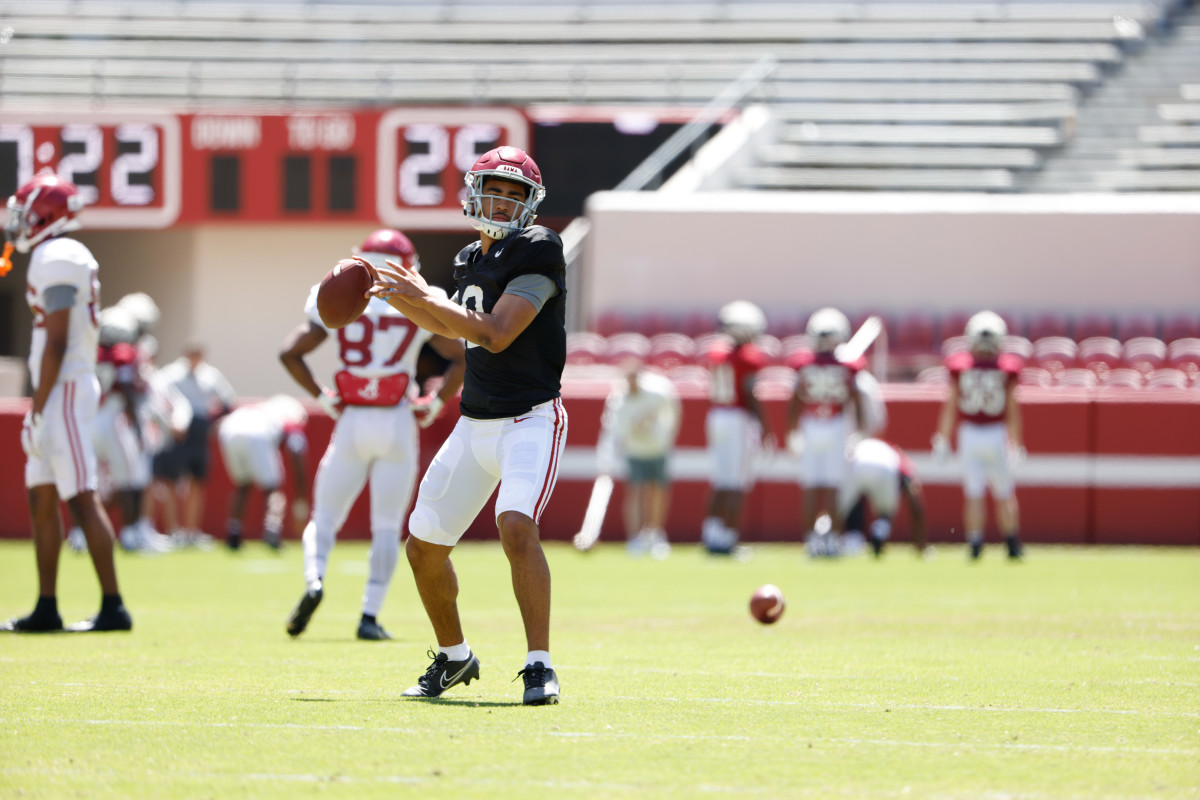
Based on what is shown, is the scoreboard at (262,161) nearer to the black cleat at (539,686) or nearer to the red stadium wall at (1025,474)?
the red stadium wall at (1025,474)

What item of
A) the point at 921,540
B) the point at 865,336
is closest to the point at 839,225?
the point at 865,336

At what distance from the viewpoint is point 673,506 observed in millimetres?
17609

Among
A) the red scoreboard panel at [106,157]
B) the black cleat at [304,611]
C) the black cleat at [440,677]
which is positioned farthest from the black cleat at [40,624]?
the red scoreboard panel at [106,157]

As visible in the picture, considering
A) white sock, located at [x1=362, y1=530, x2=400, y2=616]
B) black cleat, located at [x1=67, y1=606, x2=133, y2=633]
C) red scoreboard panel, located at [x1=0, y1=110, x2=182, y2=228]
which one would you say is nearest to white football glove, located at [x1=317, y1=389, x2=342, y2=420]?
white sock, located at [x1=362, y1=530, x2=400, y2=616]

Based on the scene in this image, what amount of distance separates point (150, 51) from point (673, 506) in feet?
52.9

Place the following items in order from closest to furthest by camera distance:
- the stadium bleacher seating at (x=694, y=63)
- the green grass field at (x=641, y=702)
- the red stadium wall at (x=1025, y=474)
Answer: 1. the green grass field at (x=641, y=702)
2. the red stadium wall at (x=1025, y=474)
3. the stadium bleacher seating at (x=694, y=63)

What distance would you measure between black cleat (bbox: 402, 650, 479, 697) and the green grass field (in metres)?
0.08

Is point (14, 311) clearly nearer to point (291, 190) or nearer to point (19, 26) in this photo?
point (19, 26)

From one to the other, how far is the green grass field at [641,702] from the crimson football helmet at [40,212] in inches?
78.5

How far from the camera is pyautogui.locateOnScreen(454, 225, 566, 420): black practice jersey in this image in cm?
583

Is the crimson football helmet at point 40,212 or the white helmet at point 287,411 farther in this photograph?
the white helmet at point 287,411

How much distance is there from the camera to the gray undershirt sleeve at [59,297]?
815cm

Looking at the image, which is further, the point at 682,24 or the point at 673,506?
the point at 682,24

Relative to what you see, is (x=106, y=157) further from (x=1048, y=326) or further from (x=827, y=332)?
(x=1048, y=326)
